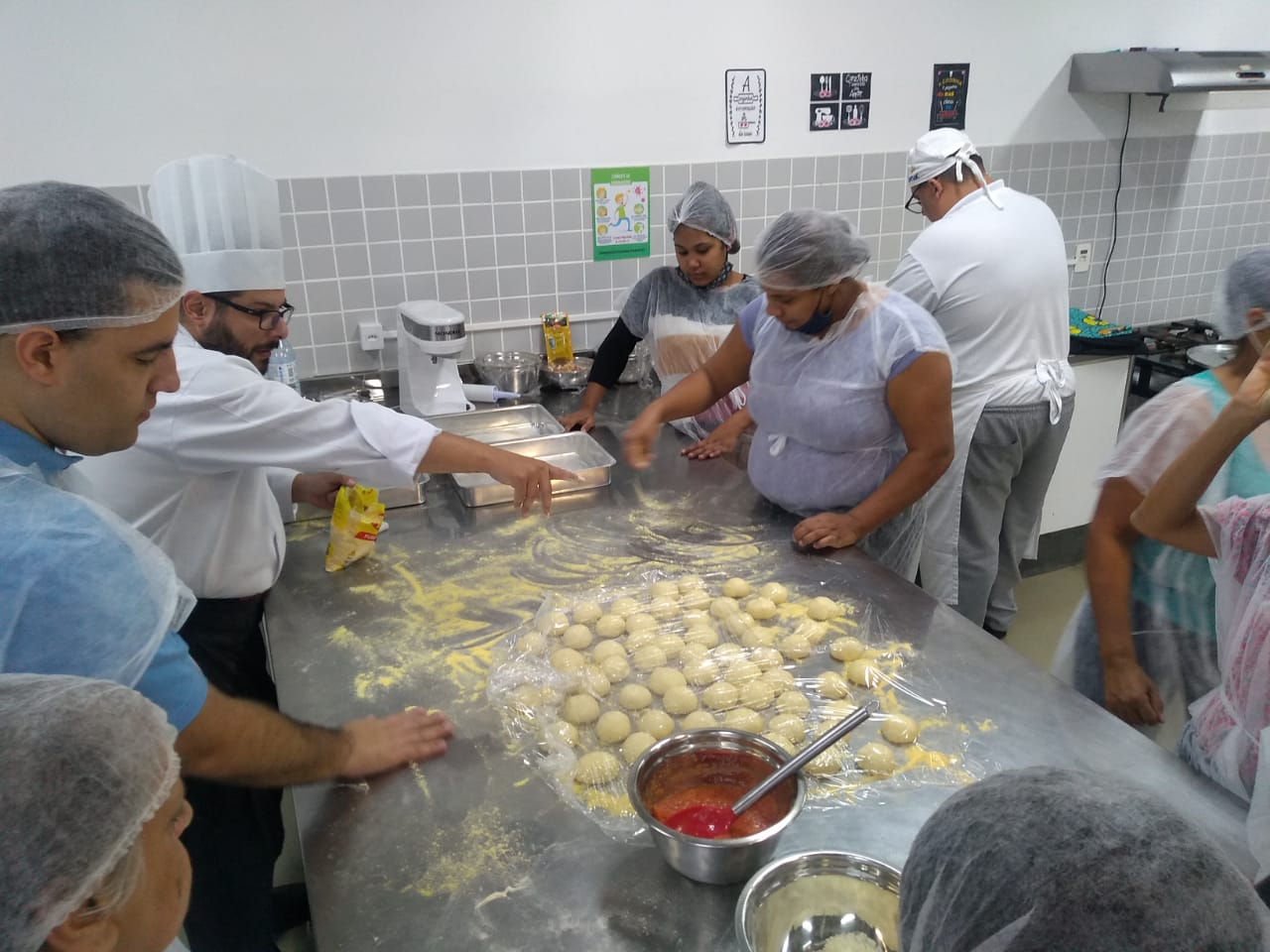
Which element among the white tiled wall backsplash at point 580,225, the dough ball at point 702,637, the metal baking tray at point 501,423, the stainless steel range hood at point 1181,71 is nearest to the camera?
the dough ball at point 702,637

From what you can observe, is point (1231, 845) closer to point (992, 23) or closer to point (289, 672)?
point (289, 672)

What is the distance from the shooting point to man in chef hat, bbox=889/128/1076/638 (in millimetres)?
2627

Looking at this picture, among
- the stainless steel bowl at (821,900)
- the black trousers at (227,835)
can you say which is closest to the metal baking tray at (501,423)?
the black trousers at (227,835)

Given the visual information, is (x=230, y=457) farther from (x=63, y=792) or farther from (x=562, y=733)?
(x=63, y=792)

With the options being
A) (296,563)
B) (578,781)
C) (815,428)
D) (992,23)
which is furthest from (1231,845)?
(992,23)

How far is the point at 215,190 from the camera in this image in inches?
62.7

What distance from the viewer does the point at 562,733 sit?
132 centimetres

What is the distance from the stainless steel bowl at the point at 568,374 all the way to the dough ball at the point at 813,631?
61.4 inches

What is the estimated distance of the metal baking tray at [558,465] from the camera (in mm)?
2104

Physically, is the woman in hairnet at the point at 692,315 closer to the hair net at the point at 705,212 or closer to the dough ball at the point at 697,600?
the hair net at the point at 705,212

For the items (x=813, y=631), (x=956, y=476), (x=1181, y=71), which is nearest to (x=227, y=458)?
(x=813, y=631)

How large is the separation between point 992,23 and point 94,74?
10.0 ft

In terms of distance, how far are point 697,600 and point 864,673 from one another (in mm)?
366

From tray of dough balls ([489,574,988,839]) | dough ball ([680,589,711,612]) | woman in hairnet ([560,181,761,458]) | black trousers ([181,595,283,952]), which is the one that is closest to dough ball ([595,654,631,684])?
tray of dough balls ([489,574,988,839])
